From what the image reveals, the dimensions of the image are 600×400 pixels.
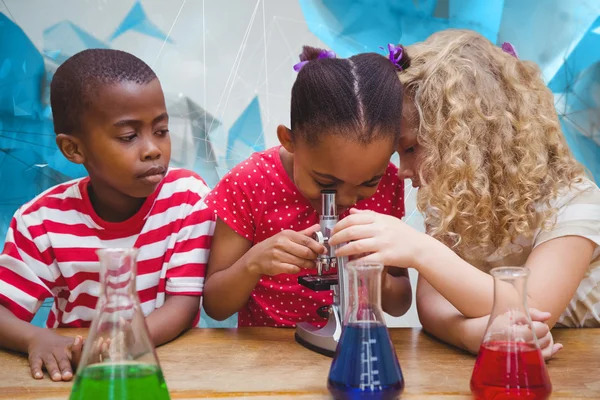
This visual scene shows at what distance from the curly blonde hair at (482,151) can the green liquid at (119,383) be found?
71cm

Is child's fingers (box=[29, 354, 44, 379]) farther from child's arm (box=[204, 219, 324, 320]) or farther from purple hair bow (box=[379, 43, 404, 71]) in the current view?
purple hair bow (box=[379, 43, 404, 71])

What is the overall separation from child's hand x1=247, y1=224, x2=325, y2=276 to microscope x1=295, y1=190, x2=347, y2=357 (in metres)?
0.02

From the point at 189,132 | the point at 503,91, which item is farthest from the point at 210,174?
the point at 503,91

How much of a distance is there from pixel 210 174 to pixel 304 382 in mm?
1220

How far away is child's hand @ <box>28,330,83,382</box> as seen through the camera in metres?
1.03

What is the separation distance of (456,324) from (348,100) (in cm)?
44

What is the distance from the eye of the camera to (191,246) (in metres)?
1.44

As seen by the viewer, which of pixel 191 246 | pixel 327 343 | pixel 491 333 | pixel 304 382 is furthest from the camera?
pixel 191 246

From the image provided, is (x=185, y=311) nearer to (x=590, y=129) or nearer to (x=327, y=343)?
(x=327, y=343)

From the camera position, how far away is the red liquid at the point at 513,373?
31.9 inches

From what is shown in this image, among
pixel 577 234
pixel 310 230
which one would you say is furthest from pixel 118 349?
pixel 577 234

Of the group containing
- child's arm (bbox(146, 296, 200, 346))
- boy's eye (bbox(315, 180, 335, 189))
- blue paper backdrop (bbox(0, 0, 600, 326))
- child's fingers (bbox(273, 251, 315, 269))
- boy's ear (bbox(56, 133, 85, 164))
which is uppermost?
blue paper backdrop (bbox(0, 0, 600, 326))

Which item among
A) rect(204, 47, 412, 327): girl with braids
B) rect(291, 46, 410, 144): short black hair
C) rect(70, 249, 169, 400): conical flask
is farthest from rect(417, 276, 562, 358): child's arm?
rect(70, 249, 169, 400): conical flask

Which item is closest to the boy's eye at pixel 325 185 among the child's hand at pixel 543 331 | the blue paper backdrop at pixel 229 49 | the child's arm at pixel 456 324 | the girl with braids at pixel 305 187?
the girl with braids at pixel 305 187
